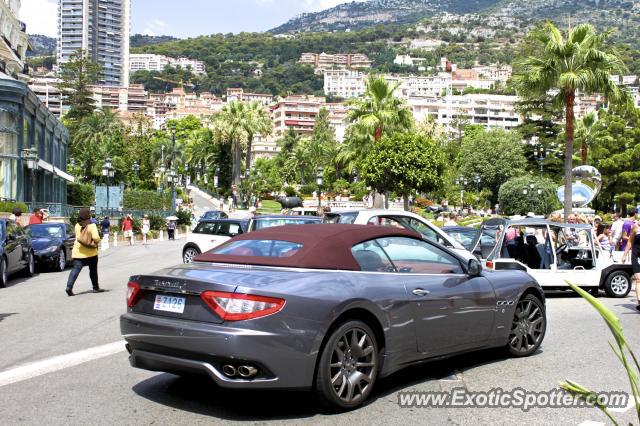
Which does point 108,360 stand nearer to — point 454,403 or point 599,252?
point 454,403

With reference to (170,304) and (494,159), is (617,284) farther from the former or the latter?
(494,159)

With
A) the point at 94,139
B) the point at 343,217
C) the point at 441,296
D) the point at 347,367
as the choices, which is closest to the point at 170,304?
the point at 347,367

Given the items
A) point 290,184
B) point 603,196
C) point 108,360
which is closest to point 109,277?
point 108,360

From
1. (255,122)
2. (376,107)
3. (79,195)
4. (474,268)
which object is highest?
(255,122)

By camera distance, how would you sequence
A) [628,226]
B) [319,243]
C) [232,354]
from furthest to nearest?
[628,226] < [319,243] < [232,354]

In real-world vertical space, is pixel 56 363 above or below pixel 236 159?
below

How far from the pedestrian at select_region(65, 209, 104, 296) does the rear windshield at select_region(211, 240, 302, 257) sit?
7.57 metres

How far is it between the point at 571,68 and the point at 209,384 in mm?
21854

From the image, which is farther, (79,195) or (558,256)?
(79,195)

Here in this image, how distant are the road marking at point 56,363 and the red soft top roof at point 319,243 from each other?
2.07 metres

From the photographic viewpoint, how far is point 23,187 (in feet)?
130

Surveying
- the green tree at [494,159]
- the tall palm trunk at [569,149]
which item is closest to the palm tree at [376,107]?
the tall palm trunk at [569,149]

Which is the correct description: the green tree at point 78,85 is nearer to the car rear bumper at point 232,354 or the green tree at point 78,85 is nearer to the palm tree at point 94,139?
the palm tree at point 94,139

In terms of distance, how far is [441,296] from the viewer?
6547mm
